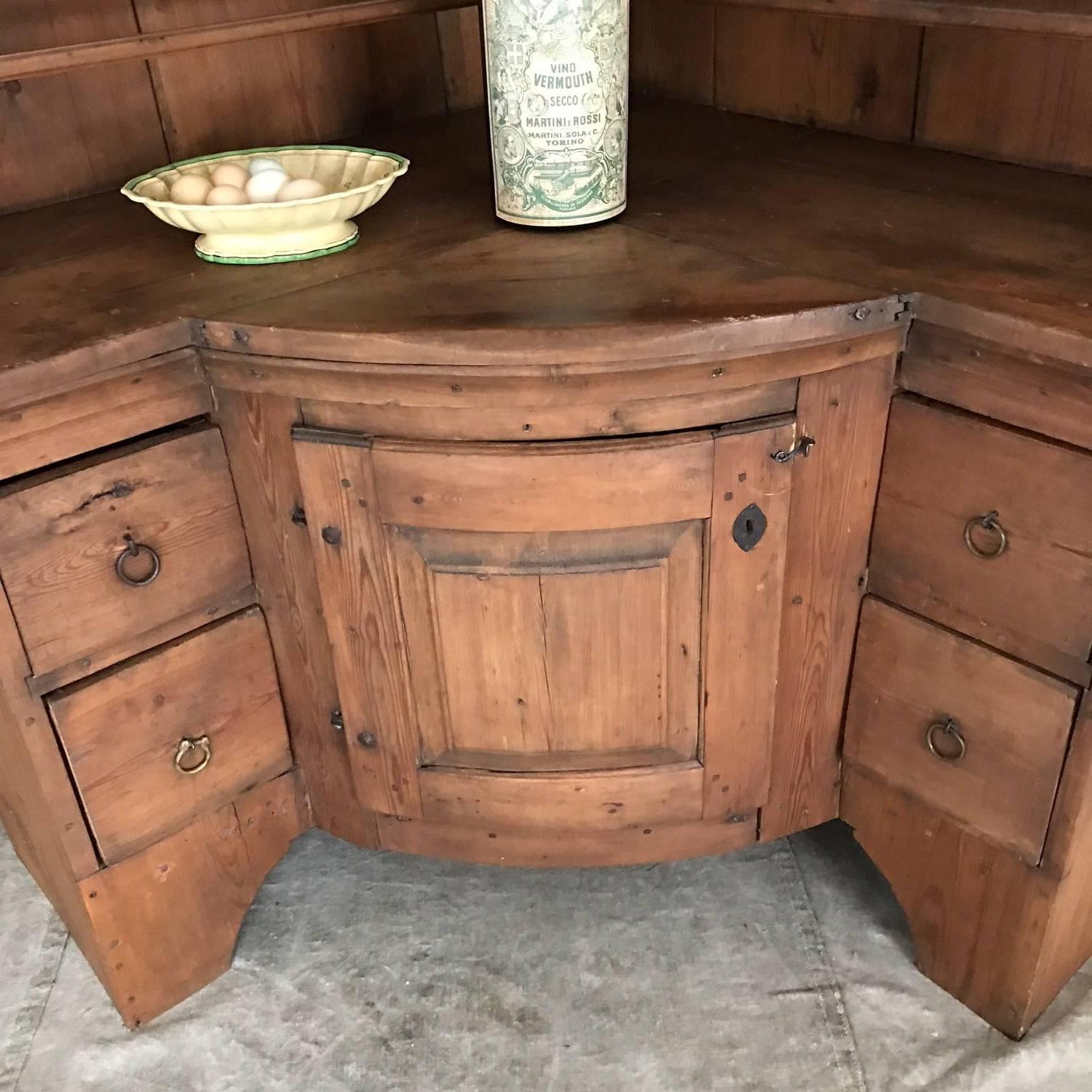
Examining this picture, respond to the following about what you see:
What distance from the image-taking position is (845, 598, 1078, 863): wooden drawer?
100 centimetres

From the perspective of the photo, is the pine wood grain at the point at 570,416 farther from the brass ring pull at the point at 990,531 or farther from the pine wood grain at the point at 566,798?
the pine wood grain at the point at 566,798

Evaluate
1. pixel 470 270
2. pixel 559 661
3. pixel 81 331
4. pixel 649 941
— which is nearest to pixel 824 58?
pixel 470 270

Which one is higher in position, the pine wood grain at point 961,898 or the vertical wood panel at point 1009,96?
the vertical wood panel at point 1009,96

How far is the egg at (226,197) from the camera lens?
1.03 meters

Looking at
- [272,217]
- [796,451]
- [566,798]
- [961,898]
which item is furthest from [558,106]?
[961,898]

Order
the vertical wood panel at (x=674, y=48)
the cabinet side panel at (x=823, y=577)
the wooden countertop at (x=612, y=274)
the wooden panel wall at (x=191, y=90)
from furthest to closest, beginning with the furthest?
the vertical wood panel at (x=674, y=48) → the wooden panel wall at (x=191, y=90) → the cabinet side panel at (x=823, y=577) → the wooden countertop at (x=612, y=274)

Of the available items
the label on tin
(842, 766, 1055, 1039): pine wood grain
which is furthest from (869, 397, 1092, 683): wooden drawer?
the label on tin

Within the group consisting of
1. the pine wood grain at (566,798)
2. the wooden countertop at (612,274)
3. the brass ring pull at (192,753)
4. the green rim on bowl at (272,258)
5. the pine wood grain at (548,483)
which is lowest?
the pine wood grain at (566,798)

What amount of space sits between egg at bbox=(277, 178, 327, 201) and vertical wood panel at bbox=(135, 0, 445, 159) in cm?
33

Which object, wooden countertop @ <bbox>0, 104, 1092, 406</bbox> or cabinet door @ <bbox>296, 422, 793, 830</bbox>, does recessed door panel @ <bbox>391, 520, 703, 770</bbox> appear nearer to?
cabinet door @ <bbox>296, 422, 793, 830</bbox>

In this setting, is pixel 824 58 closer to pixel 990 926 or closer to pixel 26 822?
pixel 990 926

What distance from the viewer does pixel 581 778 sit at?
3.63 ft

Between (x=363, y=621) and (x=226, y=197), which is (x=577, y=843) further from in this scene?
(x=226, y=197)

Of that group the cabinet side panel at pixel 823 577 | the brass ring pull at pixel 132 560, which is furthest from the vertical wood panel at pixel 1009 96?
the brass ring pull at pixel 132 560
